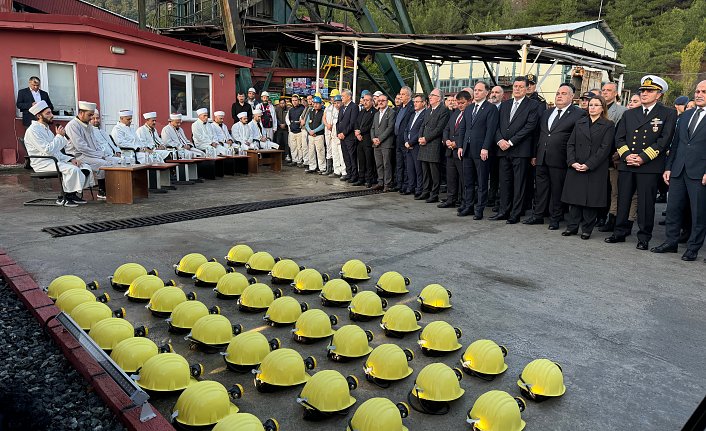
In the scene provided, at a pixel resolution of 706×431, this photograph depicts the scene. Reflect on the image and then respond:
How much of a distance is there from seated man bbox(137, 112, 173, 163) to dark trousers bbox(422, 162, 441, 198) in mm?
5716

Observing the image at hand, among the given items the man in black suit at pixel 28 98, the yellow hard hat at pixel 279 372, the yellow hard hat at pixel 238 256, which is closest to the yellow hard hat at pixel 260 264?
the yellow hard hat at pixel 238 256

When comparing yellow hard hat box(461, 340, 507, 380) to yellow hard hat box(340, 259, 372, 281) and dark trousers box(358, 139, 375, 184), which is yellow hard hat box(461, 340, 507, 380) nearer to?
yellow hard hat box(340, 259, 372, 281)

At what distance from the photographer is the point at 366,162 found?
12.0 metres

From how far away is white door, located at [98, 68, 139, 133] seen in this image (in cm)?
1326

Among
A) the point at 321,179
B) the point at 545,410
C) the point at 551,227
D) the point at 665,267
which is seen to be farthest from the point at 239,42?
the point at 545,410

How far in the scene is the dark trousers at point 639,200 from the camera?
709 centimetres

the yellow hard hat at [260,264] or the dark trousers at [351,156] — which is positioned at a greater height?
the dark trousers at [351,156]

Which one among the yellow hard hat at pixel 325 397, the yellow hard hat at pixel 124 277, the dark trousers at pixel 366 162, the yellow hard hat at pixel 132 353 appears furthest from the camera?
the dark trousers at pixel 366 162

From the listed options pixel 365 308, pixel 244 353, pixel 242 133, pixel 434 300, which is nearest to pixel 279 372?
pixel 244 353

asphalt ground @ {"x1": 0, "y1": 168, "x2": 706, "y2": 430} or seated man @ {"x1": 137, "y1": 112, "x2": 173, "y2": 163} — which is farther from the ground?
seated man @ {"x1": 137, "y1": 112, "x2": 173, "y2": 163}

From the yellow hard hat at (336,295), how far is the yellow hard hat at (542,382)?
1803 mm

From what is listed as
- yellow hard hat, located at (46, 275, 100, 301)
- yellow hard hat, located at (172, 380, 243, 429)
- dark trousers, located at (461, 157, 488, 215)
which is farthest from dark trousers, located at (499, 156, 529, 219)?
yellow hard hat, located at (172, 380, 243, 429)

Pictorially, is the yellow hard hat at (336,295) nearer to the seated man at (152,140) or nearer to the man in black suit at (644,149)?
the man in black suit at (644,149)

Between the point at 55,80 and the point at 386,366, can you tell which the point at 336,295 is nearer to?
the point at 386,366
